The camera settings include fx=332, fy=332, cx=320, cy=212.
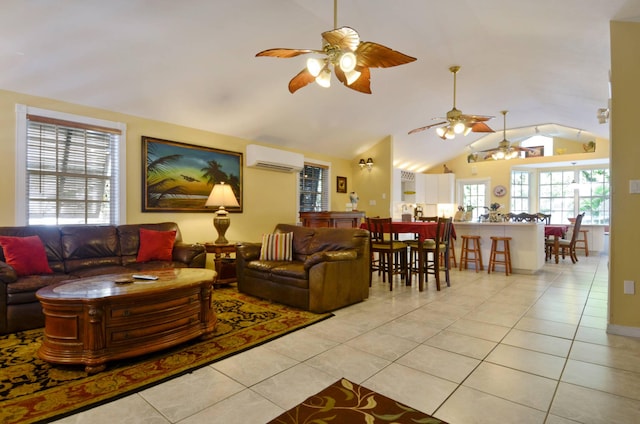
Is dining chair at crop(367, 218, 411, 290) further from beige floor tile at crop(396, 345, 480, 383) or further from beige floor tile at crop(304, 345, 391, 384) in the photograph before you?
beige floor tile at crop(304, 345, 391, 384)

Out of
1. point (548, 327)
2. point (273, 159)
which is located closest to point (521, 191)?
point (273, 159)

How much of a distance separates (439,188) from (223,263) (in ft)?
24.4

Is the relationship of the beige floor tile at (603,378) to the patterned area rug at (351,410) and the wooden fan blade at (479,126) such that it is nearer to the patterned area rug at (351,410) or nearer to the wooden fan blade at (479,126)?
the patterned area rug at (351,410)

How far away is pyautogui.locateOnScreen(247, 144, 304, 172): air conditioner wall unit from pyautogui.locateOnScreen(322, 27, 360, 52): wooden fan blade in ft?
11.4

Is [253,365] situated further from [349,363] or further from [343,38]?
[343,38]

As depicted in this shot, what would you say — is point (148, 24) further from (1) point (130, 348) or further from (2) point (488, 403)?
(2) point (488, 403)

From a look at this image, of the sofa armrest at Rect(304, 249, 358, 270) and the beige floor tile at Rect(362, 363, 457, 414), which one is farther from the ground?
the sofa armrest at Rect(304, 249, 358, 270)

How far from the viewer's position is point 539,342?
273 centimetres

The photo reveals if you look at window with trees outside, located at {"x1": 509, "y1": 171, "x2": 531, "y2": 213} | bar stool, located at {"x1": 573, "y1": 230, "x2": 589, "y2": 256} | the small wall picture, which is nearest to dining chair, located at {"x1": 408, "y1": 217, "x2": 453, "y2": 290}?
the small wall picture

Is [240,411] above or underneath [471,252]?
underneath

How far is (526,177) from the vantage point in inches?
388

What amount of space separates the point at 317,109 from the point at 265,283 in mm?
3219

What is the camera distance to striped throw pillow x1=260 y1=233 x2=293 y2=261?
432 centimetres

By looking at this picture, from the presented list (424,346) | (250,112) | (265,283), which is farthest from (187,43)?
(424,346)
